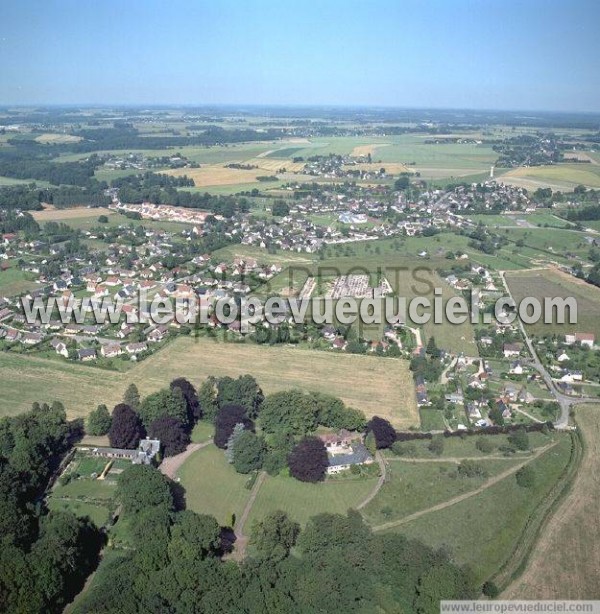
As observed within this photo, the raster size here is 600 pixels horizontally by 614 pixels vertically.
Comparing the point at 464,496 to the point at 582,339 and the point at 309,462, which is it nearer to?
the point at 309,462

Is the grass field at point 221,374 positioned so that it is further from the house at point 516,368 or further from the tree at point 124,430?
the house at point 516,368

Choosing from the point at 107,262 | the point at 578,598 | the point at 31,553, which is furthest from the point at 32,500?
the point at 107,262

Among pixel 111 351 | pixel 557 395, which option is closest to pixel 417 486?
pixel 557 395

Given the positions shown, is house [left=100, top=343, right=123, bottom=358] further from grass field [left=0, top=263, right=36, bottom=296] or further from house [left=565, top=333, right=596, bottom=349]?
house [left=565, top=333, right=596, bottom=349]

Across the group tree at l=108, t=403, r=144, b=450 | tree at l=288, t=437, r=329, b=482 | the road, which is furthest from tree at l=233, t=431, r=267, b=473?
the road

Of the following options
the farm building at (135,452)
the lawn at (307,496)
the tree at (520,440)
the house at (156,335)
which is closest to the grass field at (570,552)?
the tree at (520,440)

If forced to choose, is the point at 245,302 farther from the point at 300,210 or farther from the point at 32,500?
the point at 300,210

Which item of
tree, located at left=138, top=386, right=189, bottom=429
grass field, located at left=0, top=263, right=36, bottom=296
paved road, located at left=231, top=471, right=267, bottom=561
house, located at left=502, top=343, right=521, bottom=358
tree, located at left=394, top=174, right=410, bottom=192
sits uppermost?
tree, located at left=394, top=174, right=410, bottom=192
